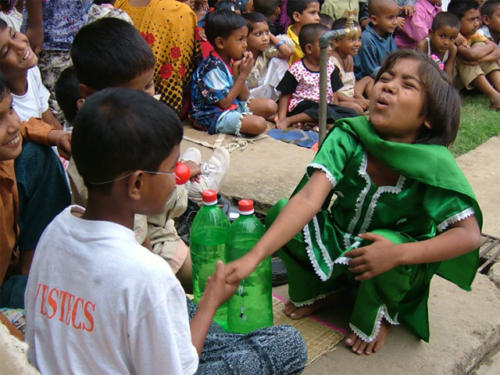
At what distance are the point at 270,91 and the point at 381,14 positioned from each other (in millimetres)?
1840

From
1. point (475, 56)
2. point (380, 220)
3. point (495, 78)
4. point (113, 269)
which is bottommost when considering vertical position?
point (495, 78)

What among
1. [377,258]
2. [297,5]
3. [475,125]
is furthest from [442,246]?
[297,5]

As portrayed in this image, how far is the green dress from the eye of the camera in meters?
2.00

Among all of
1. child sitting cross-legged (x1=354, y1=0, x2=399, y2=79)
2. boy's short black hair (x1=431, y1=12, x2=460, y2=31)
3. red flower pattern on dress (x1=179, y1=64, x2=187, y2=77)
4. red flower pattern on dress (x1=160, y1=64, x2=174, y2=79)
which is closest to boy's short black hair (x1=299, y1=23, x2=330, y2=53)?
child sitting cross-legged (x1=354, y1=0, x2=399, y2=79)

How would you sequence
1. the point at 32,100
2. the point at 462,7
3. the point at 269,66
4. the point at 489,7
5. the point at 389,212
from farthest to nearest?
the point at 489,7 → the point at 462,7 → the point at 269,66 → the point at 32,100 → the point at 389,212

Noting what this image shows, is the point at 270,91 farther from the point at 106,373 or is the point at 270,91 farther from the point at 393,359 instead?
the point at 106,373

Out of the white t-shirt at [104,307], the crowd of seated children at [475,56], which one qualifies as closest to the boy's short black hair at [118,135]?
the white t-shirt at [104,307]

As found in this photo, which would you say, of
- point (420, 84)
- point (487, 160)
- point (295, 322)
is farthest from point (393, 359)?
point (487, 160)

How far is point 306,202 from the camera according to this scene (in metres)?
2.09

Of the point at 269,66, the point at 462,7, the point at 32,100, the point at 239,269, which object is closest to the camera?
the point at 239,269

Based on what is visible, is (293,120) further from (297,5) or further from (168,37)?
(297,5)

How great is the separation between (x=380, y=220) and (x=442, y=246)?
30 centimetres

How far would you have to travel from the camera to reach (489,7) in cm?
743

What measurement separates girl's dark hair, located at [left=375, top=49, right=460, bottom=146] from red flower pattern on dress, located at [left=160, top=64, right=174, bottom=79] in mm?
2694
